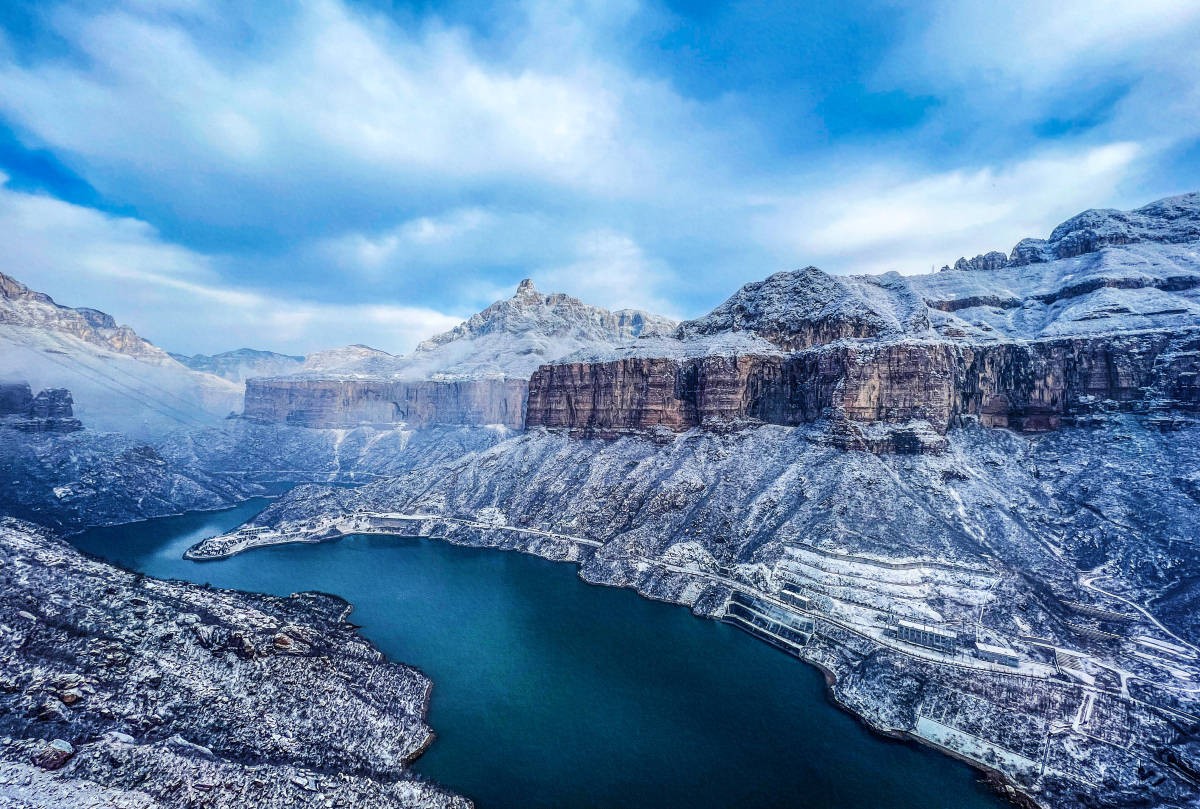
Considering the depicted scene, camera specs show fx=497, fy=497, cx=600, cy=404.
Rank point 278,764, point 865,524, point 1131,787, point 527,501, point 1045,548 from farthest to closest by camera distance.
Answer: point 527,501
point 865,524
point 1045,548
point 1131,787
point 278,764

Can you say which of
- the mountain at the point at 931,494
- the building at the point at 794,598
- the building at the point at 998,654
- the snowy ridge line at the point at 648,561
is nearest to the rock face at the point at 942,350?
the mountain at the point at 931,494

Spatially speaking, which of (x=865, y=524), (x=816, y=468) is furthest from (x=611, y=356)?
(x=865, y=524)

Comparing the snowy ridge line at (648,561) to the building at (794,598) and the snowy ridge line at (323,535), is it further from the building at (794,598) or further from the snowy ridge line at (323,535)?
the building at (794,598)

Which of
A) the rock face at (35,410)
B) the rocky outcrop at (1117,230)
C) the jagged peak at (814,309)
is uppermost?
the rocky outcrop at (1117,230)

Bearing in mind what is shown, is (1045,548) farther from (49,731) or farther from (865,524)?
(49,731)

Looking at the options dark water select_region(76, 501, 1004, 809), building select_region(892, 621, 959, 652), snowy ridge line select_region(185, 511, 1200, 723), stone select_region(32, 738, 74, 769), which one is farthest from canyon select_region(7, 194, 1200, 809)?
stone select_region(32, 738, 74, 769)
